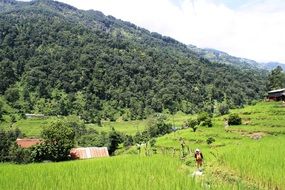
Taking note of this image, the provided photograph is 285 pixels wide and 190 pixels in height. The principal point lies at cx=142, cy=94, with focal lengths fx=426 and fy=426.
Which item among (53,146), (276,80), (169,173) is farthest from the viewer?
(276,80)

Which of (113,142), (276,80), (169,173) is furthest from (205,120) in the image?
(276,80)

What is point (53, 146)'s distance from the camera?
57469 millimetres

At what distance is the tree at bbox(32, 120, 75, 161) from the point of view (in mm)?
57188

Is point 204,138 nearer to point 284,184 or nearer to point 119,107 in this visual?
point 284,184

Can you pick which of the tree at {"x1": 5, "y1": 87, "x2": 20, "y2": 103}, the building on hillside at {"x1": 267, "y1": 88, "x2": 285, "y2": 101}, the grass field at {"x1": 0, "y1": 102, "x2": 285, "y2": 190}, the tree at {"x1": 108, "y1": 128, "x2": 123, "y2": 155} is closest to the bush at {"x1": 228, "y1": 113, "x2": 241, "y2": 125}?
the building on hillside at {"x1": 267, "y1": 88, "x2": 285, "y2": 101}

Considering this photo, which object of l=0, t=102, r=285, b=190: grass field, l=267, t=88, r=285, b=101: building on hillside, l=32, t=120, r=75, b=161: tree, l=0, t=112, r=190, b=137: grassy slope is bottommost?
l=0, t=112, r=190, b=137: grassy slope

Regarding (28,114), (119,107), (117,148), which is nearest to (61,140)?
(117,148)

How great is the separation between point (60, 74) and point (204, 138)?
130112mm

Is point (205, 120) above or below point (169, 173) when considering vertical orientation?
below

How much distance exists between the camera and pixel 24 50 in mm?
192250

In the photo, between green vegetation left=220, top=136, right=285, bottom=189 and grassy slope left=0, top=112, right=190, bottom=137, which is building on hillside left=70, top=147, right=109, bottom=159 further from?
grassy slope left=0, top=112, right=190, bottom=137

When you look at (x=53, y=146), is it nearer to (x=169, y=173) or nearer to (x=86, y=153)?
(x=86, y=153)

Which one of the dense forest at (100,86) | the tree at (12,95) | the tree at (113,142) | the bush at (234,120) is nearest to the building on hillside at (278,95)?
A: the bush at (234,120)

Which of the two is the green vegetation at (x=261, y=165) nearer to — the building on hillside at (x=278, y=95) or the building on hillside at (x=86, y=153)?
the building on hillside at (x=86, y=153)
